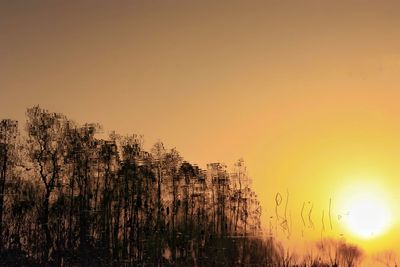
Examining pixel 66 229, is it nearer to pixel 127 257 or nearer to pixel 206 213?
pixel 127 257

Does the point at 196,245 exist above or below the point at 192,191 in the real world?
below

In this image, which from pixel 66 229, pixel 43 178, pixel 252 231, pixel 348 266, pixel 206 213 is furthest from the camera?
pixel 206 213

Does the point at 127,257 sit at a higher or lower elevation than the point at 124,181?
lower

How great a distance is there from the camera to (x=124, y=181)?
59.8 metres

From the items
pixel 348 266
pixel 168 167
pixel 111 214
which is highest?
pixel 168 167

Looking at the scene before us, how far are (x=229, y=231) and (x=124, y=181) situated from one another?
509 inches

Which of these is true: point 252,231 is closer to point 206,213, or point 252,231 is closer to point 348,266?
point 206,213

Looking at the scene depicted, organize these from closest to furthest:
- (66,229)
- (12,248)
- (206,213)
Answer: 1. (12,248)
2. (66,229)
3. (206,213)

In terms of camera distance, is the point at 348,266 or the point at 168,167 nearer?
the point at 348,266

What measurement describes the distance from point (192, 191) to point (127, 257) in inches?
414

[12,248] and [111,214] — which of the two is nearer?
[12,248]

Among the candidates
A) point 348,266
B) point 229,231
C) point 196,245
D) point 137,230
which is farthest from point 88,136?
point 348,266

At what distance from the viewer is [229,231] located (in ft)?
216

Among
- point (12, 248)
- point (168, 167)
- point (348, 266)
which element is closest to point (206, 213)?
point (168, 167)
